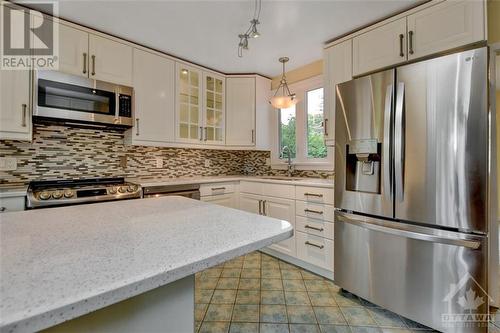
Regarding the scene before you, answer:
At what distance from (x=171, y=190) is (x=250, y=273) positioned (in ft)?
3.84

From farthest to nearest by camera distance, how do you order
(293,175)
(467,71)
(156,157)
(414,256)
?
1. (293,175)
2. (156,157)
3. (414,256)
4. (467,71)

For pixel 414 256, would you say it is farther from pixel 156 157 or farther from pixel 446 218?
pixel 156 157

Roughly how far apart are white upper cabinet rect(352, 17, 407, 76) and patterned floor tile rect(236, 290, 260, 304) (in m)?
2.15

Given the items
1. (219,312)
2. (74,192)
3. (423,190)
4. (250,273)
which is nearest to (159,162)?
(74,192)

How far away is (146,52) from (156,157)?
47.0 inches

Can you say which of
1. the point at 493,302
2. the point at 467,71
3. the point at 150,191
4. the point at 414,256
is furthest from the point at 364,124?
the point at 150,191

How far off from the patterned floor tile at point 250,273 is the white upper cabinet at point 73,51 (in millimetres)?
2395

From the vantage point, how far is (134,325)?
2.02ft

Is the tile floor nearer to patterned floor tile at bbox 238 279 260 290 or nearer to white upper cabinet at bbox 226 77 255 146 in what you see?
patterned floor tile at bbox 238 279 260 290

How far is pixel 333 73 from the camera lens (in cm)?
233

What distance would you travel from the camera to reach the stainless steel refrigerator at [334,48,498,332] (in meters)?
1.32

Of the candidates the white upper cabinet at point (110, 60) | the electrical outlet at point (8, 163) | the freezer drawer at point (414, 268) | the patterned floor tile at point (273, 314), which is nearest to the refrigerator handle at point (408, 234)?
the freezer drawer at point (414, 268)

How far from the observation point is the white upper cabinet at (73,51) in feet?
6.62

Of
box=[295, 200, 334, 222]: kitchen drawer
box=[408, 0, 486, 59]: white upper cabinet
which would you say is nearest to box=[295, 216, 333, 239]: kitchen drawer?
box=[295, 200, 334, 222]: kitchen drawer
